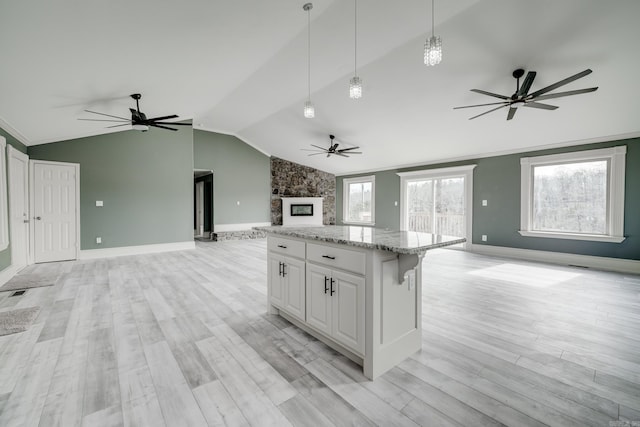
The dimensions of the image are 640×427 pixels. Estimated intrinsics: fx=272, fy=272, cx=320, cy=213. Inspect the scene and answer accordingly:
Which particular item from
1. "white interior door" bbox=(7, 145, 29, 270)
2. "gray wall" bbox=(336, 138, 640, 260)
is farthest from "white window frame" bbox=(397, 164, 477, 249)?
"white interior door" bbox=(7, 145, 29, 270)

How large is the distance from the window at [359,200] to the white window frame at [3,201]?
828cm

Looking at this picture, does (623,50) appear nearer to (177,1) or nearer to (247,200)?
(177,1)

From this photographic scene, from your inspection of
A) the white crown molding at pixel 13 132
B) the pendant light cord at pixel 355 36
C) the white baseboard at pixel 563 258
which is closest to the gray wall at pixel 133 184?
the white crown molding at pixel 13 132

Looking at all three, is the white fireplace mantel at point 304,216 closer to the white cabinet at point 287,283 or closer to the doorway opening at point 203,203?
the doorway opening at point 203,203

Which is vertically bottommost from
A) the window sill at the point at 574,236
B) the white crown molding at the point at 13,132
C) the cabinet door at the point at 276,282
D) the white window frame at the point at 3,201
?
the cabinet door at the point at 276,282

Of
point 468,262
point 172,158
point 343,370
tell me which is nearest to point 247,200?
point 172,158

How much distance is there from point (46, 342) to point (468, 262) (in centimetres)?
617

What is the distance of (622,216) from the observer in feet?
15.6

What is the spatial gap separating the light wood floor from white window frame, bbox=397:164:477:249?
10.8 feet

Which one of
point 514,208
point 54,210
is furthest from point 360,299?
point 54,210

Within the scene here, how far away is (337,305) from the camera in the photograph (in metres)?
2.03

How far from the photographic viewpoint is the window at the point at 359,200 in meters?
9.34

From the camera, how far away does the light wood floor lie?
59.2 inches

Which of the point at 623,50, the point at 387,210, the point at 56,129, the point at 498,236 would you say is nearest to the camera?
the point at 623,50
